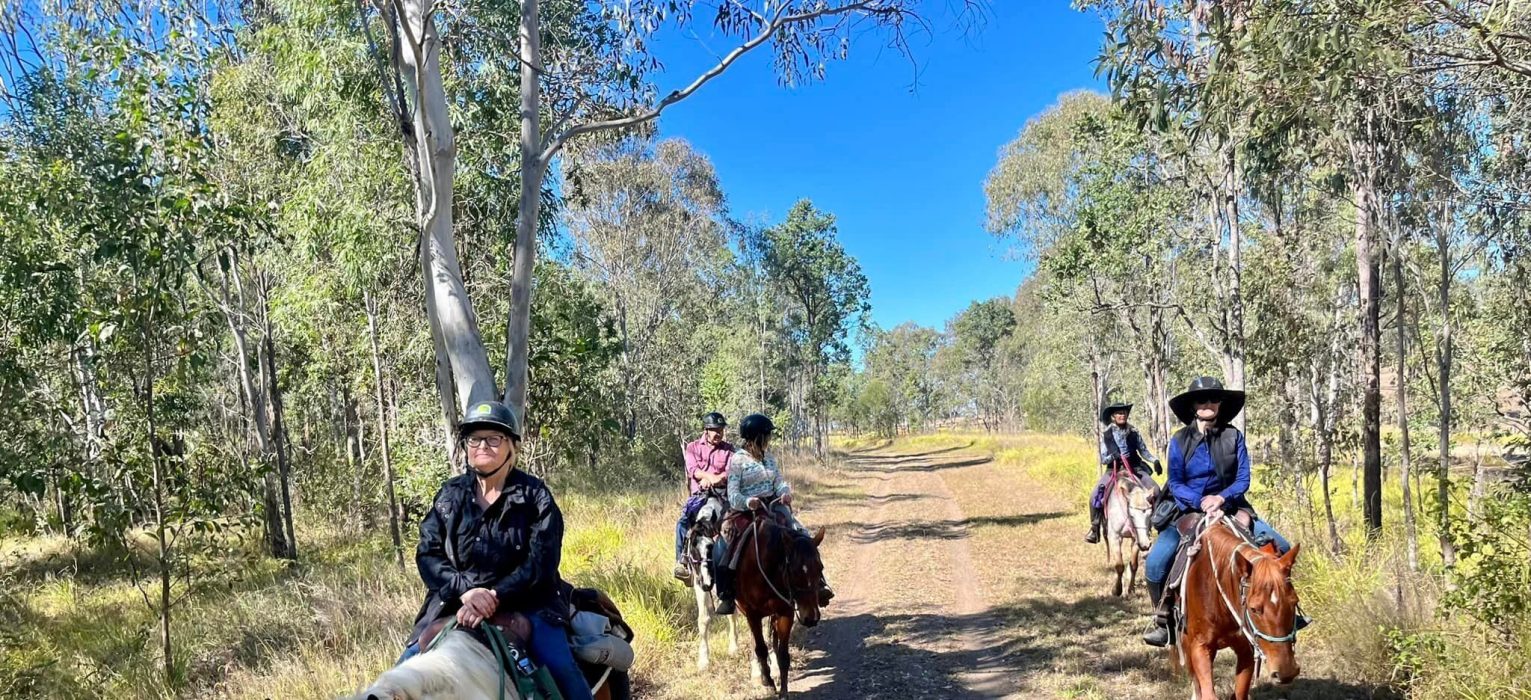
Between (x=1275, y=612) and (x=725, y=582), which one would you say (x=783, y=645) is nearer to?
(x=725, y=582)

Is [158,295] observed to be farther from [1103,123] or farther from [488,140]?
[1103,123]

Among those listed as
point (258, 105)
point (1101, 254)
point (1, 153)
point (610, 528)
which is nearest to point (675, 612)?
point (610, 528)

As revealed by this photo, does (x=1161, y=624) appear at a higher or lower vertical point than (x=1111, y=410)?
lower

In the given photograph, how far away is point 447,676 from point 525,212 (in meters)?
3.38

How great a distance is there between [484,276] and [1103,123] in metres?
11.4

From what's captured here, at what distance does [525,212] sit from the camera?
5.21m

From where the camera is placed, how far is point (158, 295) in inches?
239

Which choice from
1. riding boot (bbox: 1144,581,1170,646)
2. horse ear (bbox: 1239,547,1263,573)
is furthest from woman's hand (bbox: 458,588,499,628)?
riding boot (bbox: 1144,581,1170,646)

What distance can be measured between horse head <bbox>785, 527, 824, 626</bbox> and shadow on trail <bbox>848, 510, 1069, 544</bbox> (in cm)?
784

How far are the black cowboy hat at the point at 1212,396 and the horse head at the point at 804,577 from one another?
9.26 feet

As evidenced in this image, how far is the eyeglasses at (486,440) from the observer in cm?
346

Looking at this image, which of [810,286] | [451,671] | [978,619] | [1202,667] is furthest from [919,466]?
[451,671]

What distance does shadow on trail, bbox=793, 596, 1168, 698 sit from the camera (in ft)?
20.2

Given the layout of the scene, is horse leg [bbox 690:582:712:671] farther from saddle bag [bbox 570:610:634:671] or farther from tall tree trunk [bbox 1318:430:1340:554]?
tall tree trunk [bbox 1318:430:1340:554]
